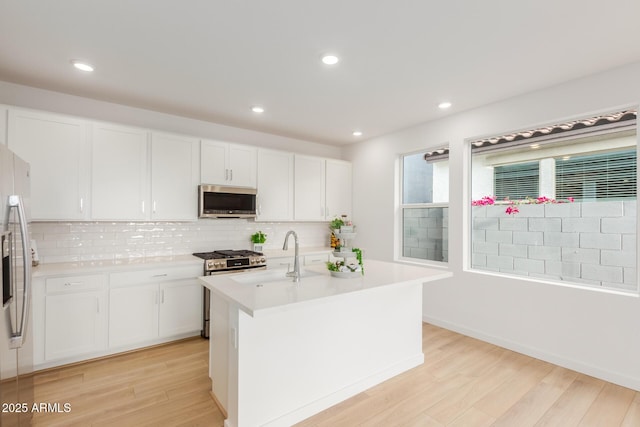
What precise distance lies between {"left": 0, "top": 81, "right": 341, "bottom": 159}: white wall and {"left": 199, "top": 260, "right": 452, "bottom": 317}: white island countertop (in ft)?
8.07

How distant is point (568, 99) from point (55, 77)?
15.7ft

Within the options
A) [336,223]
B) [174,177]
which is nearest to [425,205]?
[336,223]

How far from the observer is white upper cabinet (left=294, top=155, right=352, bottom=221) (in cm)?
486

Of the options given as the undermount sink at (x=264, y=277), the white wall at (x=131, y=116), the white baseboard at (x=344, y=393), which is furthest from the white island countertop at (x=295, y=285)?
the white wall at (x=131, y=116)

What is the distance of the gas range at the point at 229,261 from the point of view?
11.9 ft

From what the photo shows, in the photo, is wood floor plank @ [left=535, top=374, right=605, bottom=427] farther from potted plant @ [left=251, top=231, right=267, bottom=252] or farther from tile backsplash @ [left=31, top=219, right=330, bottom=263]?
tile backsplash @ [left=31, top=219, right=330, bottom=263]

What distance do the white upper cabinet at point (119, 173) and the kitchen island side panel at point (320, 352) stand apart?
2.29 metres

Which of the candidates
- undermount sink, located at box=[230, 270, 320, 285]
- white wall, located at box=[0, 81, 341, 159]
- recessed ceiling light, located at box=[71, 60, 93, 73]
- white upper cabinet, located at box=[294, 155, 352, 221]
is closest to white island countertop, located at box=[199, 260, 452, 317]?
undermount sink, located at box=[230, 270, 320, 285]

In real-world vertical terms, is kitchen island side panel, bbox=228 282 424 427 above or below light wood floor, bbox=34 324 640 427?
above

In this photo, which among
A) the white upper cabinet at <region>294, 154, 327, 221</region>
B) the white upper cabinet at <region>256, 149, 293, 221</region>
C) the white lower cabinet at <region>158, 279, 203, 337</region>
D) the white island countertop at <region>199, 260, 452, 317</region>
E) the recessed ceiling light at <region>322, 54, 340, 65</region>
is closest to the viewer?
the white island countertop at <region>199, 260, 452, 317</region>

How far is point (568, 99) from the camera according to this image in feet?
9.84

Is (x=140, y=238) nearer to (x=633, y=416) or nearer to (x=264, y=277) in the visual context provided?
(x=264, y=277)

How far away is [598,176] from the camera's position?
9.70 ft

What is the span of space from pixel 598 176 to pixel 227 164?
3.97m
